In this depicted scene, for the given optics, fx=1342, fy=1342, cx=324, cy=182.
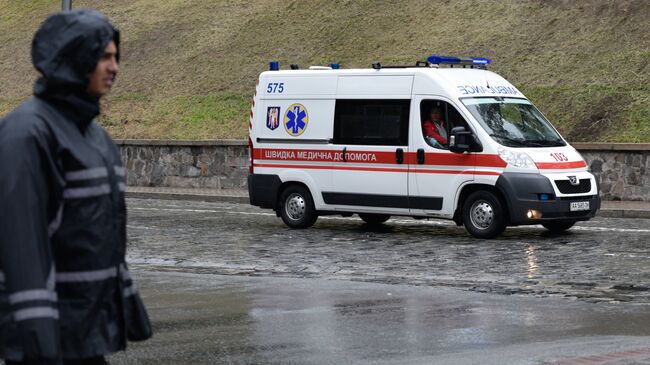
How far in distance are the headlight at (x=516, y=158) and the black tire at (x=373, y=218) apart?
2913mm

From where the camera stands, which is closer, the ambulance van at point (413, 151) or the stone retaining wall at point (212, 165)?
the ambulance van at point (413, 151)

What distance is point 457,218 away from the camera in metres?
18.1

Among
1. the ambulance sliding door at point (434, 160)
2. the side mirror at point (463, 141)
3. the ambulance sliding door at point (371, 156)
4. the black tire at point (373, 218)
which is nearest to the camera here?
the side mirror at point (463, 141)

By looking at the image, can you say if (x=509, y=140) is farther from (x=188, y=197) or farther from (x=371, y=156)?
(x=188, y=197)

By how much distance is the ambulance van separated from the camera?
1756 centimetres

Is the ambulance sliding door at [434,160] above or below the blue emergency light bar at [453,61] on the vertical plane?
below

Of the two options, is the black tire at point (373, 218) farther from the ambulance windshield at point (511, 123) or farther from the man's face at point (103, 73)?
the man's face at point (103, 73)

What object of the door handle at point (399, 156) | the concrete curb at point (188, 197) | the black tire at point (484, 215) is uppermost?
the door handle at point (399, 156)

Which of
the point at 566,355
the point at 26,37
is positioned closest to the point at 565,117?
the point at 566,355

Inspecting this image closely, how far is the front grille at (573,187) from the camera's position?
57.4 ft

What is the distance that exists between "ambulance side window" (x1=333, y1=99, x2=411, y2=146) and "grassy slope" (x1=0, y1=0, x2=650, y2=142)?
24.0 ft

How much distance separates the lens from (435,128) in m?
18.2

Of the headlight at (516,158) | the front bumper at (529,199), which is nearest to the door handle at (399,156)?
the headlight at (516,158)

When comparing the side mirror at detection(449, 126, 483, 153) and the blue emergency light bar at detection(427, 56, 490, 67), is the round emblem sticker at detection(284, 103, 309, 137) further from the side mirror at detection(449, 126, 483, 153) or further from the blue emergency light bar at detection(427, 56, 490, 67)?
the side mirror at detection(449, 126, 483, 153)
